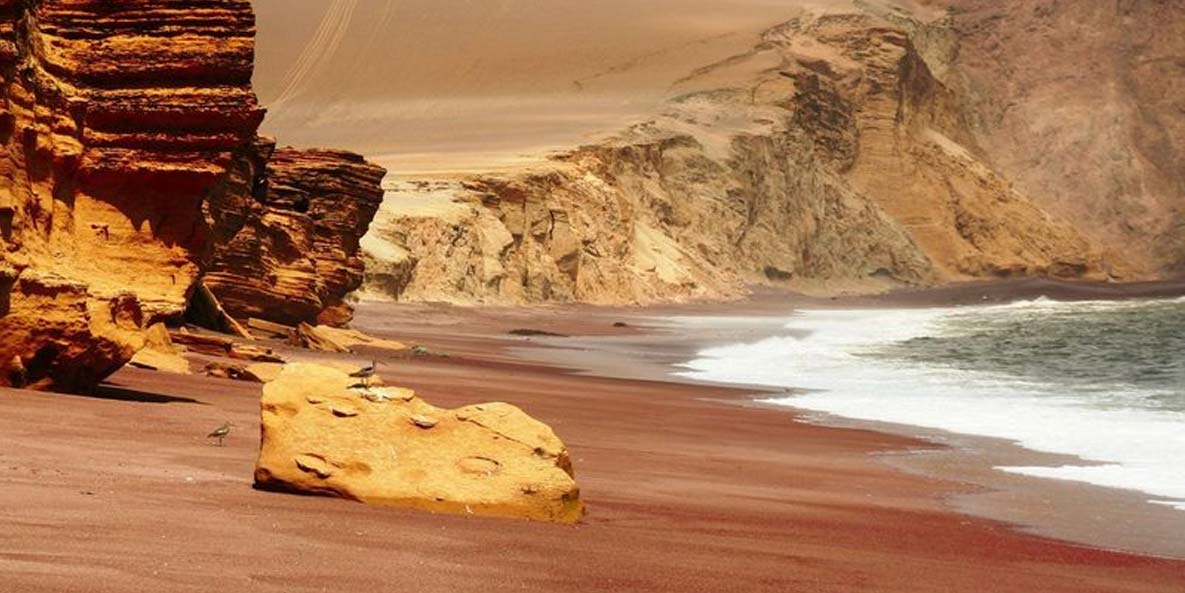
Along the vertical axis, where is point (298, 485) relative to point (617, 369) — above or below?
above

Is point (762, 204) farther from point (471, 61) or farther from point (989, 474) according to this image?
point (989, 474)

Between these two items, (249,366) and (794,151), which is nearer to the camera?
(249,366)

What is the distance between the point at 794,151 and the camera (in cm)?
8475

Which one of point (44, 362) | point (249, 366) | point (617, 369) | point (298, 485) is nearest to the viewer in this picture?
point (298, 485)

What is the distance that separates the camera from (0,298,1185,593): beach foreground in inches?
247

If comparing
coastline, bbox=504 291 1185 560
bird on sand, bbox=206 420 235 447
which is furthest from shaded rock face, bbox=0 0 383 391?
coastline, bbox=504 291 1185 560

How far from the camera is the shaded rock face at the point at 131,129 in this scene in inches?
488

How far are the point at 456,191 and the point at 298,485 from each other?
152ft

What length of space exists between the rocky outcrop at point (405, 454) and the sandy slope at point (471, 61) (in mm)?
78858

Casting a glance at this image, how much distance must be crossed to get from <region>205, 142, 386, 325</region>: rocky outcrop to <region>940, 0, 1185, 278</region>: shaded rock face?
3992 inches

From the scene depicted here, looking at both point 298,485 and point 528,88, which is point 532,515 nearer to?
point 298,485

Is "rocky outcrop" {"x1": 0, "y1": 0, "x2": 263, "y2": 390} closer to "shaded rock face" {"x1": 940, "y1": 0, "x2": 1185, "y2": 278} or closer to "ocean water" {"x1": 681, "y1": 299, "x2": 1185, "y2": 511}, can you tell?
"ocean water" {"x1": 681, "y1": 299, "x2": 1185, "y2": 511}

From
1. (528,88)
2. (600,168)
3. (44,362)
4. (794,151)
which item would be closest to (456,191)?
(600,168)

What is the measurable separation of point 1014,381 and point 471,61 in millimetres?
92033
